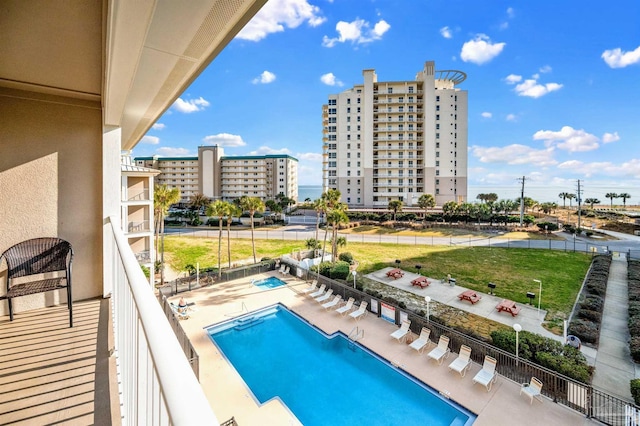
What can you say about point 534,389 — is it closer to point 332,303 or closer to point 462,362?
point 462,362

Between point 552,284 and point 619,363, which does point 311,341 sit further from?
point 552,284

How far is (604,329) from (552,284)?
592 centimetres

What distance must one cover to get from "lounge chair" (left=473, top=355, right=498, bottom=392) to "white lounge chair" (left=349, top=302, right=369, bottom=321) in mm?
5060

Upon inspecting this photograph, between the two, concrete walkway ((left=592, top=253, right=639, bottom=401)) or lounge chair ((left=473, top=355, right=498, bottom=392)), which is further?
concrete walkway ((left=592, top=253, right=639, bottom=401))

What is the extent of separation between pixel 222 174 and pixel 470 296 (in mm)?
61927

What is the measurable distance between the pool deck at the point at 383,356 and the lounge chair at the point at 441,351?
0.66 ft

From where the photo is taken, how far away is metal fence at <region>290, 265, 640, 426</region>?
7.54 meters

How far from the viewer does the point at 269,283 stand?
59.9 feet

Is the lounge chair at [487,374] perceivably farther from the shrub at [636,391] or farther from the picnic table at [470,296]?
the picnic table at [470,296]

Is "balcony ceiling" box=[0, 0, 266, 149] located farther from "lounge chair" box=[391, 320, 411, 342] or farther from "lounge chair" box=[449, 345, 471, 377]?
"lounge chair" box=[391, 320, 411, 342]

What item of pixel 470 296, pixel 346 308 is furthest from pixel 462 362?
pixel 470 296

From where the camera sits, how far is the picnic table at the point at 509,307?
13867mm

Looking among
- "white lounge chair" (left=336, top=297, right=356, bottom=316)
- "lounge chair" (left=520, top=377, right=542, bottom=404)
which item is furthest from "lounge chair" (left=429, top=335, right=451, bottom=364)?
"white lounge chair" (left=336, top=297, right=356, bottom=316)

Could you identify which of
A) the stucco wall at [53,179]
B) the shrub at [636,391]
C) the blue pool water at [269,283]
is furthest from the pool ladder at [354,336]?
the stucco wall at [53,179]
